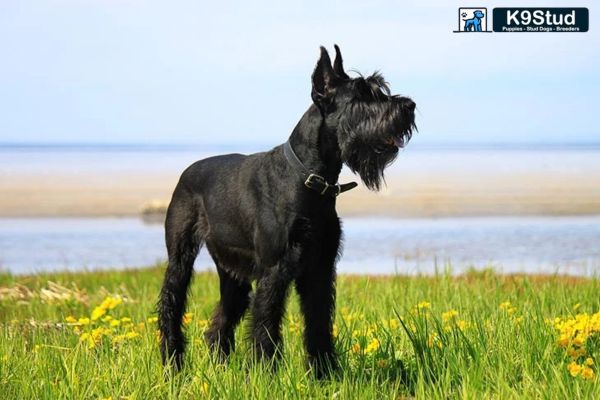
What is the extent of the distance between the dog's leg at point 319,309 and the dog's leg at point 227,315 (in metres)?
1.00

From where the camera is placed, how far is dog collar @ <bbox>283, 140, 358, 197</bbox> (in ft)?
19.3

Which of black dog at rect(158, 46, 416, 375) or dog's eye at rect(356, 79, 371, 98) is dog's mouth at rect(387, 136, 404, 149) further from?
dog's eye at rect(356, 79, 371, 98)

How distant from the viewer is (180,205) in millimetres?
7203

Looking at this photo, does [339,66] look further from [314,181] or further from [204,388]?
[204,388]

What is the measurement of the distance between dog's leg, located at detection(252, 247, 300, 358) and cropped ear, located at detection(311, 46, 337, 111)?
3.19 feet

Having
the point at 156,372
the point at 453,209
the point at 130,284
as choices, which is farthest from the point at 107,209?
the point at 156,372

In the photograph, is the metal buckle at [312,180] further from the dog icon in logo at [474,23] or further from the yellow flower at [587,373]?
the dog icon in logo at [474,23]

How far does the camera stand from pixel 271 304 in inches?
238

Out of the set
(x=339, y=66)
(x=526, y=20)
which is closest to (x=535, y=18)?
(x=526, y=20)

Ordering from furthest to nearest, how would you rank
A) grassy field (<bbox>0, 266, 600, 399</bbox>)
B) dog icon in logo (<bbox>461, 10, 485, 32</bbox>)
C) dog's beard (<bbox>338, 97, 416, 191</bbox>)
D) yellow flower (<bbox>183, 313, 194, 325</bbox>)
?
dog icon in logo (<bbox>461, 10, 485, 32</bbox>)
yellow flower (<bbox>183, 313, 194, 325</bbox>)
dog's beard (<bbox>338, 97, 416, 191</bbox>)
grassy field (<bbox>0, 266, 600, 399</bbox>)

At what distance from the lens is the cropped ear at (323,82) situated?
588cm

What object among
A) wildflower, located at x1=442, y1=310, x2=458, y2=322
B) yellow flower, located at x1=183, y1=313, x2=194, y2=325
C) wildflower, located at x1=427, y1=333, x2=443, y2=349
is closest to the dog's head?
wildflower, located at x1=427, y1=333, x2=443, y2=349

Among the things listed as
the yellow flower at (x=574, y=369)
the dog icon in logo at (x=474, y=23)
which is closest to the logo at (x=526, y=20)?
the dog icon in logo at (x=474, y=23)

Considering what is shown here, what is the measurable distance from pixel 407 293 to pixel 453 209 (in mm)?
13137
